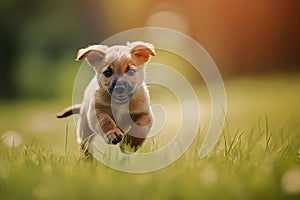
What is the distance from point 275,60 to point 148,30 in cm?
198

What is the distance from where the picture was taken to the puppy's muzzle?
10.2ft

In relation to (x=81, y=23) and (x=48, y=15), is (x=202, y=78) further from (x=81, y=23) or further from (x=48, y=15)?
(x=48, y=15)

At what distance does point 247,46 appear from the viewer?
30.0 feet

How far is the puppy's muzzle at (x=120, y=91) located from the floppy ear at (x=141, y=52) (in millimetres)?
184

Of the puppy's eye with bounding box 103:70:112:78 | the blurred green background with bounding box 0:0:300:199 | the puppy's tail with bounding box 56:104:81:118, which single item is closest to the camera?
the puppy's eye with bounding box 103:70:112:78

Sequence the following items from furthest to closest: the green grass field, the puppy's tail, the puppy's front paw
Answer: the puppy's tail < the puppy's front paw < the green grass field

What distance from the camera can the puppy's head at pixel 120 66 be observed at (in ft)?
10.3

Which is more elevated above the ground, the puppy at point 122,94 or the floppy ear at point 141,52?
the floppy ear at point 141,52

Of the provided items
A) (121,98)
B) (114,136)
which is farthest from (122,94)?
(114,136)

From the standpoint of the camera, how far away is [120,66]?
3.20 meters

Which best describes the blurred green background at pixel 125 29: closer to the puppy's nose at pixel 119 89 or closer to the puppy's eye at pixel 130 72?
the puppy's eye at pixel 130 72

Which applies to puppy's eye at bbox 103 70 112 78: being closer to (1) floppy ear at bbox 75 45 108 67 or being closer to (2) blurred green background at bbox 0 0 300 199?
(1) floppy ear at bbox 75 45 108 67

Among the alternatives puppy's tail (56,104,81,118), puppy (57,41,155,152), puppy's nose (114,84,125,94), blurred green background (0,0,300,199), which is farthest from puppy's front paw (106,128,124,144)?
blurred green background (0,0,300,199)

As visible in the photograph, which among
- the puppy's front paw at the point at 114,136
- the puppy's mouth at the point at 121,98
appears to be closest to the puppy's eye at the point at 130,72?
the puppy's mouth at the point at 121,98
